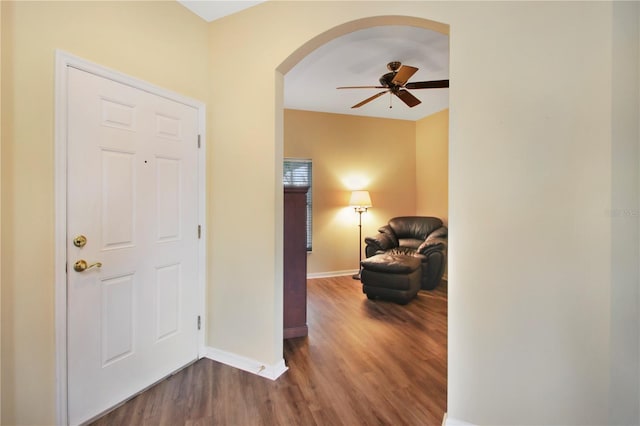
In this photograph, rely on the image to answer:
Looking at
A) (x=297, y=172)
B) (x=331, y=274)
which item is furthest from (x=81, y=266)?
(x=331, y=274)

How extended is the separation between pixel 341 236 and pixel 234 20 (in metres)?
3.68

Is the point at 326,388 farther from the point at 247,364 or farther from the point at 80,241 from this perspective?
the point at 80,241

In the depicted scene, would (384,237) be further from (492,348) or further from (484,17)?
(484,17)

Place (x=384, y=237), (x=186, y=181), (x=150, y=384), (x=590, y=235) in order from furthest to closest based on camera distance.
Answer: (x=384, y=237)
(x=186, y=181)
(x=150, y=384)
(x=590, y=235)

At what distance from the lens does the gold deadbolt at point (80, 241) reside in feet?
5.03

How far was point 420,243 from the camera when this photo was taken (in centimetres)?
453

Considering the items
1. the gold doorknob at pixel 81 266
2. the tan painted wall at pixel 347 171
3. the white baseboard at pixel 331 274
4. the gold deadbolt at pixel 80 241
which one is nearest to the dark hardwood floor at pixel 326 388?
the gold doorknob at pixel 81 266

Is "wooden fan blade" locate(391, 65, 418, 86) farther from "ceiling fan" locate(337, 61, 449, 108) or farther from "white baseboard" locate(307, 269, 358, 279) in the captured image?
"white baseboard" locate(307, 269, 358, 279)

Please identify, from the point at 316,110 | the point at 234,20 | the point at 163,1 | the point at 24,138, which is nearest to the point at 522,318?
the point at 24,138

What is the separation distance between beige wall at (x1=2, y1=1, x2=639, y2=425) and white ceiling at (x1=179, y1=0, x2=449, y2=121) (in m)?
0.82

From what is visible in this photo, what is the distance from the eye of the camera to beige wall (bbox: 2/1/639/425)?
3.87ft

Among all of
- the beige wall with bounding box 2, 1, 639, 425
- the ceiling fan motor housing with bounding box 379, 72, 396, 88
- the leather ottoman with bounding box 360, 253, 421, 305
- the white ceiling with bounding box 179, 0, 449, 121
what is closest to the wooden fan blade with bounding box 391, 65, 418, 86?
the ceiling fan motor housing with bounding box 379, 72, 396, 88

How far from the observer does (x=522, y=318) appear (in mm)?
1329

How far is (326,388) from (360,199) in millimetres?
3320
